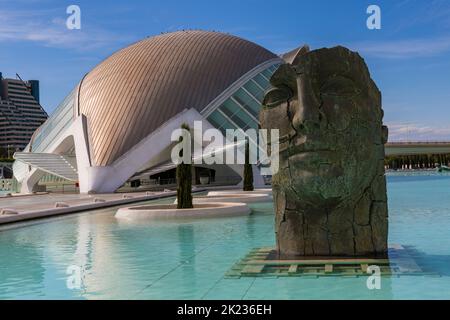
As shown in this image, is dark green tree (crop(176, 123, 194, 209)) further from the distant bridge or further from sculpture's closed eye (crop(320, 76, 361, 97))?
the distant bridge

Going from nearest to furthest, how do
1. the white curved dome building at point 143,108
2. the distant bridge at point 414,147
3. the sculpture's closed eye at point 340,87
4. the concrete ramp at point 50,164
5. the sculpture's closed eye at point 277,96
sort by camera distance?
the sculpture's closed eye at point 340,87 → the sculpture's closed eye at point 277,96 → the white curved dome building at point 143,108 → the concrete ramp at point 50,164 → the distant bridge at point 414,147

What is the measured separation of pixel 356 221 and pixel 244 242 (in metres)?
3.39

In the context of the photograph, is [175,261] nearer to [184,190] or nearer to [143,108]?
[184,190]

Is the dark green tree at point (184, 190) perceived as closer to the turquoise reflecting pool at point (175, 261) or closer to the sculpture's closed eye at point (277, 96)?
the turquoise reflecting pool at point (175, 261)

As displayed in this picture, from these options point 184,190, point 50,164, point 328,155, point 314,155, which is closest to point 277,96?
point 314,155

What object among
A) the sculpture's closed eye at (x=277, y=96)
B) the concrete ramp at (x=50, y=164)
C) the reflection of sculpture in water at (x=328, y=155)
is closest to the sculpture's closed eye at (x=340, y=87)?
the reflection of sculpture in water at (x=328, y=155)

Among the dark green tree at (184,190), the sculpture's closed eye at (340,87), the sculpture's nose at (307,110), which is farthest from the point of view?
the dark green tree at (184,190)

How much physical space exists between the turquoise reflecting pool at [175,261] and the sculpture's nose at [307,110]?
6.51 ft

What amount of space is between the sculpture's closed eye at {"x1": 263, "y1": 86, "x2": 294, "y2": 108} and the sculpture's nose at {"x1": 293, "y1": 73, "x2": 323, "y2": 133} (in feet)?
1.21

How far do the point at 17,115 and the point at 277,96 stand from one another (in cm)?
13834

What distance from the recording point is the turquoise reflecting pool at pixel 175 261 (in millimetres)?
6418

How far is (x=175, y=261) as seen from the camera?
8844 mm

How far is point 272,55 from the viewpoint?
46031 millimetres

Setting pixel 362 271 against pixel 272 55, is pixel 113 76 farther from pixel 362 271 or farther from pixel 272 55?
pixel 362 271
